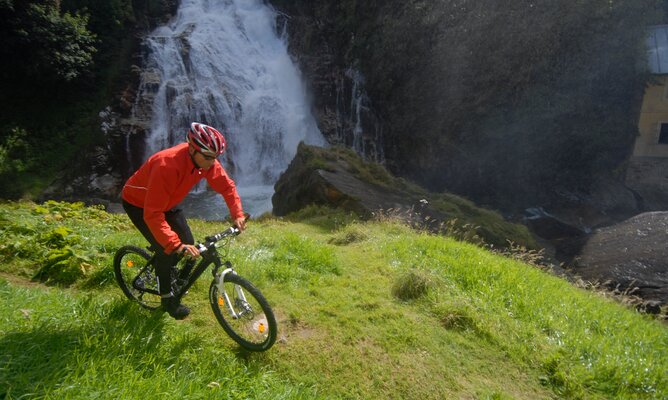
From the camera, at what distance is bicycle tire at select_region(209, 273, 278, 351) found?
3230 millimetres

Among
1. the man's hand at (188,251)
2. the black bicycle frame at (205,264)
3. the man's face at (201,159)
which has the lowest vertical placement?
the black bicycle frame at (205,264)

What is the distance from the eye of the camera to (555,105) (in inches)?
714

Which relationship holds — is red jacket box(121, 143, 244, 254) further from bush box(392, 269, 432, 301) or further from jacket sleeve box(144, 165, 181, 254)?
bush box(392, 269, 432, 301)

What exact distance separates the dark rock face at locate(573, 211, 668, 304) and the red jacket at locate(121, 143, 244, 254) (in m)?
7.56

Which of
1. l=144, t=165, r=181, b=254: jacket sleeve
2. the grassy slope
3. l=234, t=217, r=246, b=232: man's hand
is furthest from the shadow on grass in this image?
l=234, t=217, r=246, b=232: man's hand

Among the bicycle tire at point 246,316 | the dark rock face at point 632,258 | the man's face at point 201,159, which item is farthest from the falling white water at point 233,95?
the man's face at point 201,159

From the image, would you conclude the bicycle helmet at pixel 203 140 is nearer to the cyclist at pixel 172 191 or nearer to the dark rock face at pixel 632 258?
the cyclist at pixel 172 191

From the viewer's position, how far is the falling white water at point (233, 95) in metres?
16.4

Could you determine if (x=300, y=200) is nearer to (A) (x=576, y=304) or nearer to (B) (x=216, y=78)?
(A) (x=576, y=304)

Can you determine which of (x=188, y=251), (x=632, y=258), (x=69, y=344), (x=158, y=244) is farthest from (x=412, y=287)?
(x=632, y=258)

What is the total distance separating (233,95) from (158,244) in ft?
50.3

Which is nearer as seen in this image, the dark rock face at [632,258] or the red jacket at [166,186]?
the red jacket at [166,186]

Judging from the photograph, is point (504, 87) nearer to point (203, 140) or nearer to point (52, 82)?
point (203, 140)

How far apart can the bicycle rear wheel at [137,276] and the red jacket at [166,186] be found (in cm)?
76
